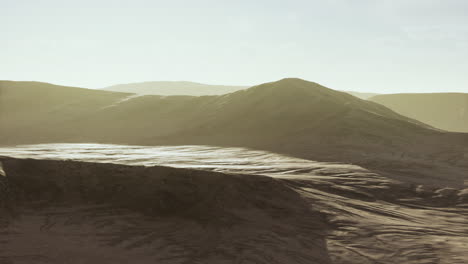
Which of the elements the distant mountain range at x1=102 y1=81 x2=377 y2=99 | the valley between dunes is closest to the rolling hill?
the distant mountain range at x1=102 y1=81 x2=377 y2=99

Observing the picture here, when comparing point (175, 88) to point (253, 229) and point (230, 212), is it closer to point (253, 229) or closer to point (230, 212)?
point (230, 212)

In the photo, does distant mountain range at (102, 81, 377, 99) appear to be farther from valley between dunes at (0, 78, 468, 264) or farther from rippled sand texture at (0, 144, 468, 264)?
rippled sand texture at (0, 144, 468, 264)

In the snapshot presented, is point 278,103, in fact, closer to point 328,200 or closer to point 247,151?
point 247,151

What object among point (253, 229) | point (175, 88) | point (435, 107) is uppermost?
point (175, 88)

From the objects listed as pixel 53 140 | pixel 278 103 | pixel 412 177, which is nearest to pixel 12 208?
pixel 412 177

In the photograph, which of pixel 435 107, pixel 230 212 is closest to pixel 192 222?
pixel 230 212
